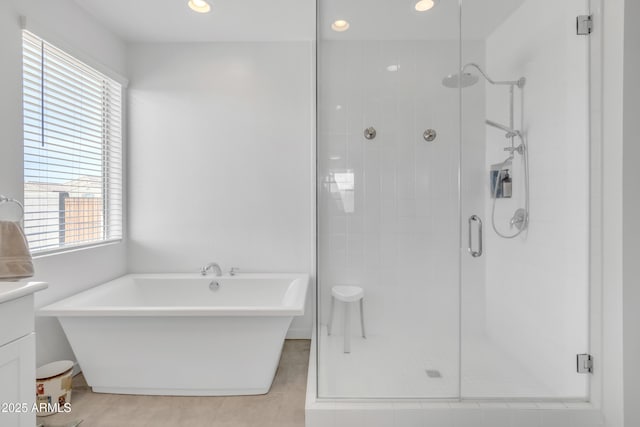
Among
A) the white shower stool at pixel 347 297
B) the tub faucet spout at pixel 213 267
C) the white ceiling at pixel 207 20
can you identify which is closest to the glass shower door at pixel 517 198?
the white shower stool at pixel 347 297

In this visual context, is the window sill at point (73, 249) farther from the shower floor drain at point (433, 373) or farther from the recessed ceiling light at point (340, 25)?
the shower floor drain at point (433, 373)

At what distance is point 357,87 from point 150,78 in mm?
2069

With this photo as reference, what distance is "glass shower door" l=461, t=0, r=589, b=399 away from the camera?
6.36 ft

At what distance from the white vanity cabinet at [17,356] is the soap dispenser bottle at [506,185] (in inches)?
90.0

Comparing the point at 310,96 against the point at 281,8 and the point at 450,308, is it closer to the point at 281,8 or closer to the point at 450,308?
the point at 281,8

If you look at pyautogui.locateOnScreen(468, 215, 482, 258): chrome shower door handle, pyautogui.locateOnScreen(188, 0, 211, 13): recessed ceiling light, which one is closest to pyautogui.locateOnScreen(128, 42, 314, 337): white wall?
pyautogui.locateOnScreen(188, 0, 211, 13): recessed ceiling light

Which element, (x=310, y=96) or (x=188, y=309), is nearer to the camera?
(x=188, y=309)

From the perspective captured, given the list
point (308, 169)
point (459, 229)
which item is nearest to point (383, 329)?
point (459, 229)

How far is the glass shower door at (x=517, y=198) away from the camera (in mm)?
1938

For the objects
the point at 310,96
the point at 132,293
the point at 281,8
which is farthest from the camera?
the point at 310,96

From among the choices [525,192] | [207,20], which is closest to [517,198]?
[525,192]

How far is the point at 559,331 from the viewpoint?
1960mm

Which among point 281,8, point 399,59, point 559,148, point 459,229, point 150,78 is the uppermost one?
point 281,8

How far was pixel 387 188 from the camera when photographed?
2.07 metres
